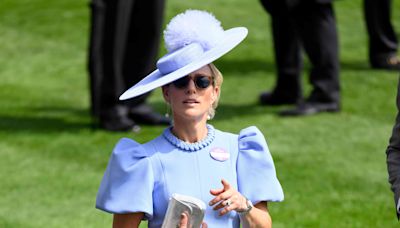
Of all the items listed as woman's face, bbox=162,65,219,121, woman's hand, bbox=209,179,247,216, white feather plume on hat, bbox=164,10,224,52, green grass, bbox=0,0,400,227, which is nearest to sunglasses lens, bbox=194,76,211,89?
woman's face, bbox=162,65,219,121

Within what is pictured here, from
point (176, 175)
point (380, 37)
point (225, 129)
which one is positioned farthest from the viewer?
point (380, 37)

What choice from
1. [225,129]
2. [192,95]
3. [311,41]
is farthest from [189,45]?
[311,41]

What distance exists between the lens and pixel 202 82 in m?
4.24

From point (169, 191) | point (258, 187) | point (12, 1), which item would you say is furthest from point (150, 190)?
point (12, 1)

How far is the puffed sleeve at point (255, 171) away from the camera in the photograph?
14.0 ft

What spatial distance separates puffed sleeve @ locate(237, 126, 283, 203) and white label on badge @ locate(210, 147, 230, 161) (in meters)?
0.06

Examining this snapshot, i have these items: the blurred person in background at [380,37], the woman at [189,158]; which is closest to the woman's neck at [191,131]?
the woman at [189,158]

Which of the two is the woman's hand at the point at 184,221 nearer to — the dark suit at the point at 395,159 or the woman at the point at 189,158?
the woman at the point at 189,158

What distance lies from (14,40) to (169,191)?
9.12m

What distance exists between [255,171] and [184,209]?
36 cm

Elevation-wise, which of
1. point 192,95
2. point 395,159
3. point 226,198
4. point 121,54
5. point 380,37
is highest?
point 192,95

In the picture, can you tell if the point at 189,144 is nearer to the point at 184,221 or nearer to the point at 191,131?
the point at 191,131

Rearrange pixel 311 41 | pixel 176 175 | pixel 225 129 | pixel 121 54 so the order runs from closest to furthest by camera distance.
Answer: pixel 176 175, pixel 225 129, pixel 121 54, pixel 311 41

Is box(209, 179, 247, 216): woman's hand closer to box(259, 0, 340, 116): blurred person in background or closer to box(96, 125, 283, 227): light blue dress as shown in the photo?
box(96, 125, 283, 227): light blue dress
